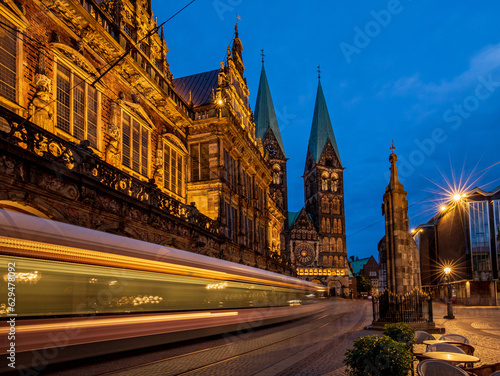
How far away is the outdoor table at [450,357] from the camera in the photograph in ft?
22.8

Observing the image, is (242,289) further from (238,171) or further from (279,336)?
(238,171)

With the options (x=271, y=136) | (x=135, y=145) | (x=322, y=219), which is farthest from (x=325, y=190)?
(x=135, y=145)

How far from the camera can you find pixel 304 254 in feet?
333

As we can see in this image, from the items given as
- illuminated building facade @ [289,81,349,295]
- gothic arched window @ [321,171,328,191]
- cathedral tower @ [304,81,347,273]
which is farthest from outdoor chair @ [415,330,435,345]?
gothic arched window @ [321,171,328,191]

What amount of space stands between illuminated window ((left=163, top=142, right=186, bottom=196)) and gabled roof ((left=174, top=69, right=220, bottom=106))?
19.2 ft

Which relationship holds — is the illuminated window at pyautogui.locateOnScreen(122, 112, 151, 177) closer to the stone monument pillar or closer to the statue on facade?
the statue on facade

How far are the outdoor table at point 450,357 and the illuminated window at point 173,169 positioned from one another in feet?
59.8

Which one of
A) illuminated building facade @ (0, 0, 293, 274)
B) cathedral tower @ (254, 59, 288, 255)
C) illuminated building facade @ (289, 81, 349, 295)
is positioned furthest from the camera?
illuminated building facade @ (289, 81, 349, 295)

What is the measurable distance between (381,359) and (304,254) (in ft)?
319

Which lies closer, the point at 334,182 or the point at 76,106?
the point at 76,106

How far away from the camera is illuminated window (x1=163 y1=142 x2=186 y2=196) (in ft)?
79.8

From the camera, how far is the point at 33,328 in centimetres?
693

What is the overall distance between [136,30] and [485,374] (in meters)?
20.7

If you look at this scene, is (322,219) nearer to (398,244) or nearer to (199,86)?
(199,86)
